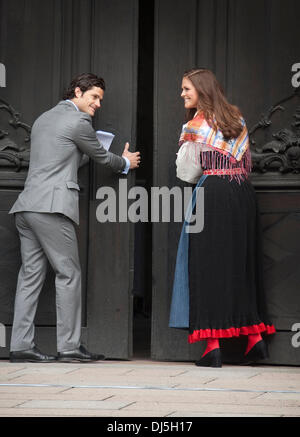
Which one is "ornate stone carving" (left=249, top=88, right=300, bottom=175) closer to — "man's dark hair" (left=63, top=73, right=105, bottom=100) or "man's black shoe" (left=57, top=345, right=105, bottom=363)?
"man's dark hair" (left=63, top=73, right=105, bottom=100)

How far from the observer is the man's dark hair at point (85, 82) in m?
4.72

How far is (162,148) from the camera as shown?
4.89m

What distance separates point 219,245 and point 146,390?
100 cm

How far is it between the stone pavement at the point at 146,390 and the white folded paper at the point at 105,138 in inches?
43.6

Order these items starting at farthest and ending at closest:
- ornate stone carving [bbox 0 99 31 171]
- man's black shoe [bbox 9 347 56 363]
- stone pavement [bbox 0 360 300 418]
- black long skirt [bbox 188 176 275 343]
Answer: ornate stone carving [bbox 0 99 31 171]
man's black shoe [bbox 9 347 56 363]
black long skirt [bbox 188 176 275 343]
stone pavement [bbox 0 360 300 418]

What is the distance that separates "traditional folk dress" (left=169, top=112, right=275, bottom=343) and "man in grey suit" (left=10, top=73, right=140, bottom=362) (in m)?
0.48

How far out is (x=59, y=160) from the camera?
15.3 feet

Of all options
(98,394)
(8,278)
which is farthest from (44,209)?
(98,394)

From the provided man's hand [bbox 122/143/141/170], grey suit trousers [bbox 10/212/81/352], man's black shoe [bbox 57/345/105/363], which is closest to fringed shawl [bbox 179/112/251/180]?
man's hand [bbox 122/143/141/170]

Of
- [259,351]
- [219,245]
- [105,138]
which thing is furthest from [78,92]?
[259,351]

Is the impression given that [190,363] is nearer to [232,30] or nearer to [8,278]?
[8,278]

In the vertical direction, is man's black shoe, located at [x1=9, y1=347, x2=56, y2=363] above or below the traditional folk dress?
below

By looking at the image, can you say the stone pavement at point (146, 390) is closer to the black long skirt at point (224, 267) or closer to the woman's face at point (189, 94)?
the black long skirt at point (224, 267)

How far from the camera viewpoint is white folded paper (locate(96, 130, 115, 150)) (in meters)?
4.82
